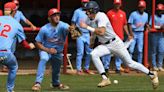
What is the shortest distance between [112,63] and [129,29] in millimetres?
2737

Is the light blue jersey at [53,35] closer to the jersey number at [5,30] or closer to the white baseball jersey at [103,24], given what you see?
the white baseball jersey at [103,24]

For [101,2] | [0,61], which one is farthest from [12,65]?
[101,2]

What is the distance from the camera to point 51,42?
12117mm

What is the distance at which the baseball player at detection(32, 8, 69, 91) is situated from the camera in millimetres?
11844

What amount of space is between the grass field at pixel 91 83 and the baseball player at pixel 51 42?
1.53ft

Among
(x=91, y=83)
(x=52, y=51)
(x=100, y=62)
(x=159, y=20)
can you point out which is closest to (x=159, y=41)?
(x=159, y=20)

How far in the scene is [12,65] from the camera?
1059 cm

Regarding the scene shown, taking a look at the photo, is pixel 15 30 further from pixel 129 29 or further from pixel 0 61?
pixel 129 29

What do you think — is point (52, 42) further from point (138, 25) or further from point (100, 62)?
point (138, 25)

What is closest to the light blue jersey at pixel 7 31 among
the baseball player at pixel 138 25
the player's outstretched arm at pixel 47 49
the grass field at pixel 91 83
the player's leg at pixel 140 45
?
the player's outstretched arm at pixel 47 49

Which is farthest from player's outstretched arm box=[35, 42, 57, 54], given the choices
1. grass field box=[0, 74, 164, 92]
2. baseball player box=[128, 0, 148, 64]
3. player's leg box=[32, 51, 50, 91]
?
baseball player box=[128, 0, 148, 64]

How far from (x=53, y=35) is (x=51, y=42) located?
19 centimetres

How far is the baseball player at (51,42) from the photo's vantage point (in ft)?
38.9

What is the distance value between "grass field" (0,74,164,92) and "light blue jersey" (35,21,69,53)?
973 millimetres
